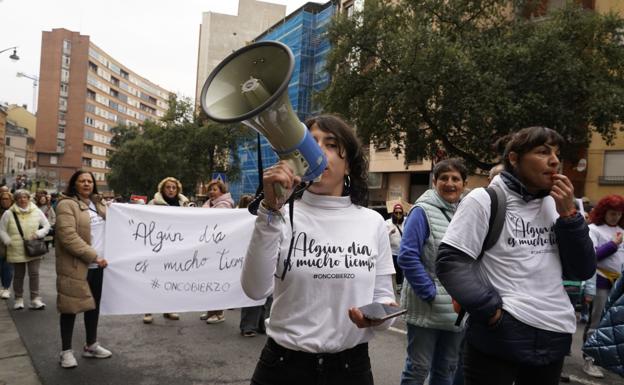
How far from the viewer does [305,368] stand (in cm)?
183

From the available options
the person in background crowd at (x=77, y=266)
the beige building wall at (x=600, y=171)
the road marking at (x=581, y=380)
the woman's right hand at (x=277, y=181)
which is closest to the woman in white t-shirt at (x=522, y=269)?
the woman's right hand at (x=277, y=181)

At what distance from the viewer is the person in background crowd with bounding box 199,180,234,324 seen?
21.3ft

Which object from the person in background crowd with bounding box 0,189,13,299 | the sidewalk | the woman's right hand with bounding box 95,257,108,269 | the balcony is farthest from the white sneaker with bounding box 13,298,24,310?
the balcony

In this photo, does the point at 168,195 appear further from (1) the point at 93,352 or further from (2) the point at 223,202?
(1) the point at 93,352

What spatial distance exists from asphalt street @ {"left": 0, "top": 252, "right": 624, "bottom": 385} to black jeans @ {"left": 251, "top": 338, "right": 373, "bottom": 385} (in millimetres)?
2575

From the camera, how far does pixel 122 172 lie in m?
43.6

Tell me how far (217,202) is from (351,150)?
4.77m

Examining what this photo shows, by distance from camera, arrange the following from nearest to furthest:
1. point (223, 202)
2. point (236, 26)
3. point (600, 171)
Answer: point (223, 202), point (600, 171), point (236, 26)

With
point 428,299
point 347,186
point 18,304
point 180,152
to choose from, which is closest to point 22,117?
point 180,152

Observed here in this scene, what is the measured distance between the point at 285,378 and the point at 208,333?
4.33 metres

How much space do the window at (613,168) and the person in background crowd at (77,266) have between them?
19233mm

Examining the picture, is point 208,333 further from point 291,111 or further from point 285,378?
point 291,111

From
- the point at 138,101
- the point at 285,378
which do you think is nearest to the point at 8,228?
the point at 285,378

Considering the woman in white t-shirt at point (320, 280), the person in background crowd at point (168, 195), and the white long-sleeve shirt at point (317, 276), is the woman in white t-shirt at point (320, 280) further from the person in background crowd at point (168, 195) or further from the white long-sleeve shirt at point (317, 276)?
the person in background crowd at point (168, 195)
